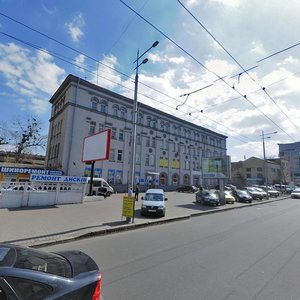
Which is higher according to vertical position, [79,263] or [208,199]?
[79,263]

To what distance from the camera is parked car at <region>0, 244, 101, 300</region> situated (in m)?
2.08

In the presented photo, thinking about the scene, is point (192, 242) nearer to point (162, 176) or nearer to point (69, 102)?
point (69, 102)

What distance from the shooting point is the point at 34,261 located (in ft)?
Result: 8.48

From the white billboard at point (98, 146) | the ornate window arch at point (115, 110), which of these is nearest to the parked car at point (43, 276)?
the white billboard at point (98, 146)

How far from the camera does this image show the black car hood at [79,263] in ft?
8.91

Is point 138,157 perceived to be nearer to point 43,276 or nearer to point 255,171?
point 43,276

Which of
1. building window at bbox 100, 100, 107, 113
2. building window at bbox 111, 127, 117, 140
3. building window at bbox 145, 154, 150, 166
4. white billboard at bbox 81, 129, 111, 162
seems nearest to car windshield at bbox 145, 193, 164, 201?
white billboard at bbox 81, 129, 111, 162

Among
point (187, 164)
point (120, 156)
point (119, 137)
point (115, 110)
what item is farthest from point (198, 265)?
point (187, 164)

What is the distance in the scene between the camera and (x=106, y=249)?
710cm

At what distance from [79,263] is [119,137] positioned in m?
38.6

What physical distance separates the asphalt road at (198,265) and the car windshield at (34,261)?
1.75m

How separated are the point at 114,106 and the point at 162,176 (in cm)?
1778

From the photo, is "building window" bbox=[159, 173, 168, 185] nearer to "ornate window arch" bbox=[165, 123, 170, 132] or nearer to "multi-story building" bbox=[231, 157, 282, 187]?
"ornate window arch" bbox=[165, 123, 170, 132]

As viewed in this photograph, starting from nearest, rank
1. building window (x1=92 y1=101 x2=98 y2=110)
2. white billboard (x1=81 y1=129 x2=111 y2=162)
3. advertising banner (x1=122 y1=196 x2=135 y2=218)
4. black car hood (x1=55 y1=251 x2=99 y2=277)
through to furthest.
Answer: black car hood (x1=55 y1=251 x2=99 y2=277), advertising banner (x1=122 y1=196 x2=135 y2=218), white billboard (x1=81 y1=129 x2=111 y2=162), building window (x1=92 y1=101 x2=98 y2=110)
